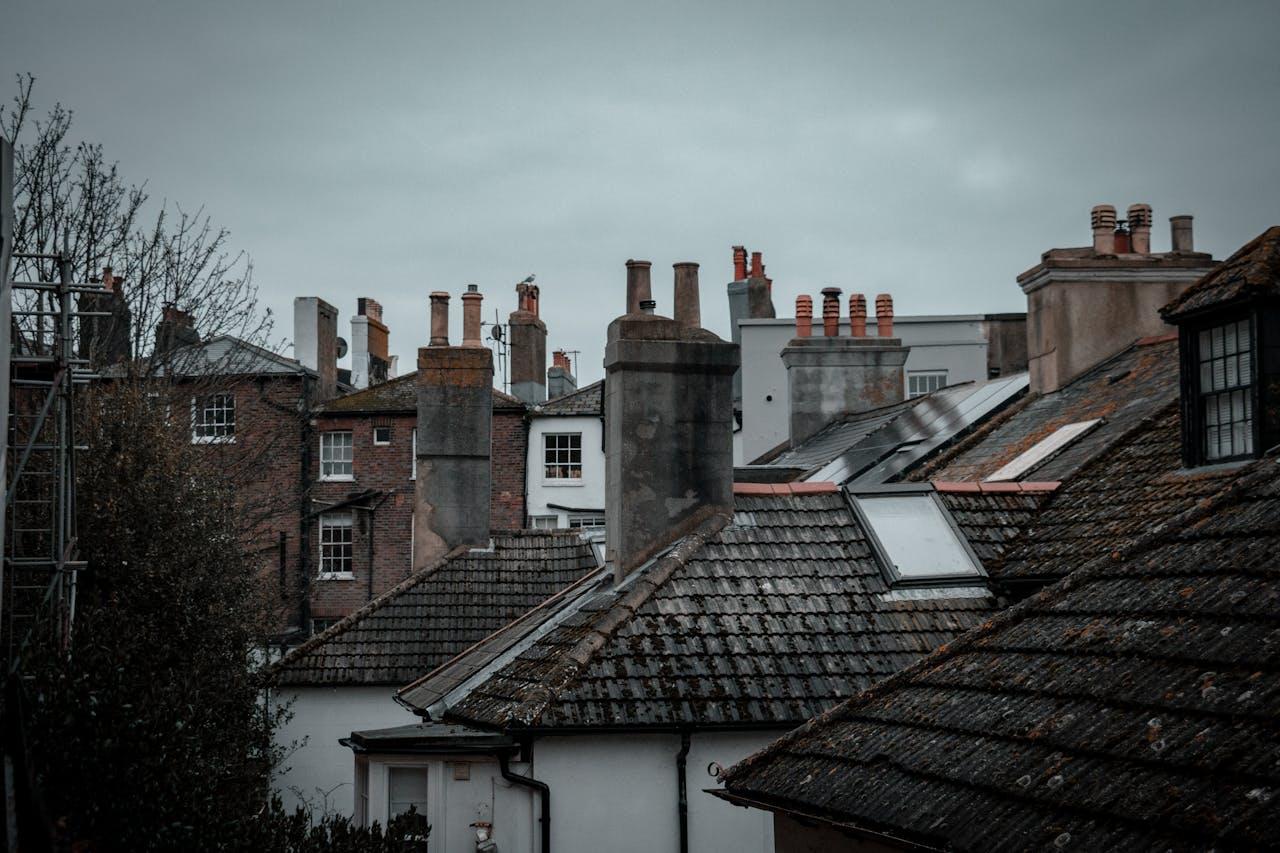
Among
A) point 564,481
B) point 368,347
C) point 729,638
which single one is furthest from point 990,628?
point 368,347

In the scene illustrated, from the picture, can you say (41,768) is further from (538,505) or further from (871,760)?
(538,505)

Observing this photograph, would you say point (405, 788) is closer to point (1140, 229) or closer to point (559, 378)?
point (1140, 229)

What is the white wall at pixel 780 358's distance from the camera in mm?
35531

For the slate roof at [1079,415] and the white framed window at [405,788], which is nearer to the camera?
the white framed window at [405,788]

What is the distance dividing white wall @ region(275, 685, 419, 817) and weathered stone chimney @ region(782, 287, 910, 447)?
11.8 metres

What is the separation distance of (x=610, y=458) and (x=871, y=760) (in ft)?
19.8

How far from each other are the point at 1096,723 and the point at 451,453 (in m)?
14.2

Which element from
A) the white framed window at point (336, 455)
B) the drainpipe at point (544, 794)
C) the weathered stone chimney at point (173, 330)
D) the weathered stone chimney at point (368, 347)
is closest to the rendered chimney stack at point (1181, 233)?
the drainpipe at point (544, 794)

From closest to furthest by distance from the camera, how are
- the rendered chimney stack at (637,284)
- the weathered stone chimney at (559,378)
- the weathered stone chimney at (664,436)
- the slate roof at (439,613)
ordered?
the weathered stone chimney at (664,436), the rendered chimney stack at (637,284), the slate roof at (439,613), the weathered stone chimney at (559,378)

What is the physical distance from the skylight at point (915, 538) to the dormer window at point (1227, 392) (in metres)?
2.29

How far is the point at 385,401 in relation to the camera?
4028cm

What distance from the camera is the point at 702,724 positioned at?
34.3 feet

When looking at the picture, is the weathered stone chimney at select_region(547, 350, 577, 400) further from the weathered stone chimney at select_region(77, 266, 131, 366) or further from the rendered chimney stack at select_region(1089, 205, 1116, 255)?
the rendered chimney stack at select_region(1089, 205, 1116, 255)

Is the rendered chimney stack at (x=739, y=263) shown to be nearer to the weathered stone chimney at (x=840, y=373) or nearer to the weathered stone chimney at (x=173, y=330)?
the weathered stone chimney at (x=840, y=373)
